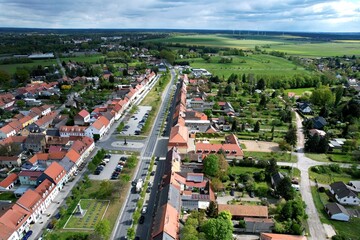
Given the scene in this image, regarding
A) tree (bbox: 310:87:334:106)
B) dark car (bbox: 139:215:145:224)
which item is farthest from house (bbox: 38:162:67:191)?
tree (bbox: 310:87:334:106)

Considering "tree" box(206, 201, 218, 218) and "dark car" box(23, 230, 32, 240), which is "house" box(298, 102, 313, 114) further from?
"dark car" box(23, 230, 32, 240)

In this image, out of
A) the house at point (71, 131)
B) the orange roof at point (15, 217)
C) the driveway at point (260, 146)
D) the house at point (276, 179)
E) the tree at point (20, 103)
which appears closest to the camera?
the orange roof at point (15, 217)

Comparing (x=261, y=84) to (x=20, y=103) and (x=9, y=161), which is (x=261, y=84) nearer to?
(x=20, y=103)

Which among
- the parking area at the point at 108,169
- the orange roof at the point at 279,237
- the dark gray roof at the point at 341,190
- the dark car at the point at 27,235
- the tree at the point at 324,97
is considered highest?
the tree at the point at 324,97

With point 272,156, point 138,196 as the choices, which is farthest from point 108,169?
point 272,156

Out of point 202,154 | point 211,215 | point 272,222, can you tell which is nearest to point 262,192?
point 272,222

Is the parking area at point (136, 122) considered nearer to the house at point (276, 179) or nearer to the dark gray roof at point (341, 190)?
the house at point (276, 179)

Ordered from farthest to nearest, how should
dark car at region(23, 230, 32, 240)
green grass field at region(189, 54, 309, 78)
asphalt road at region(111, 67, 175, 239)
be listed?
green grass field at region(189, 54, 309, 78) < asphalt road at region(111, 67, 175, 239) < dark car at region(23, 230, 32, 240)

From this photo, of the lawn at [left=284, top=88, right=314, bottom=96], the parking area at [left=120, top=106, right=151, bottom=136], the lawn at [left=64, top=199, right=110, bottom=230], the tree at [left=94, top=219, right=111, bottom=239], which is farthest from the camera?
the lawn at [left=284, top=88, right=314, bottom=96]

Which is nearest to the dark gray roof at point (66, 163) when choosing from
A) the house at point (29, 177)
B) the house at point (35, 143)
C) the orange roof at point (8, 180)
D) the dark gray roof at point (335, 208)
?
the house at point (29, 177)
